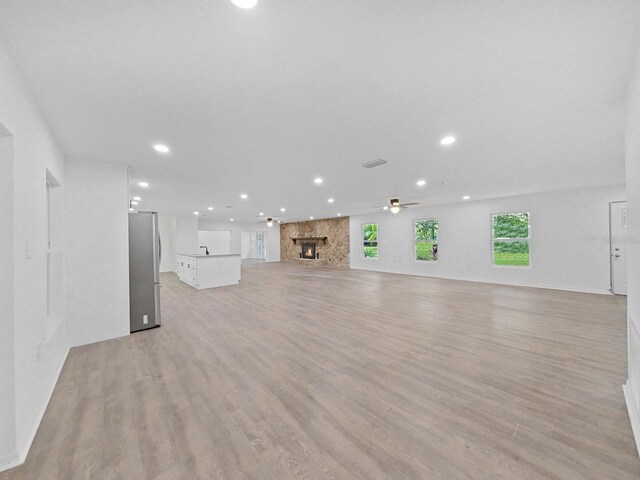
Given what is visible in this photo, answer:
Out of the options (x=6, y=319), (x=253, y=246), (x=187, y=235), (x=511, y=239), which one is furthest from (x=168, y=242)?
(x=511, y=239)

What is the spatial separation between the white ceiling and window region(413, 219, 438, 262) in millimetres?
5702

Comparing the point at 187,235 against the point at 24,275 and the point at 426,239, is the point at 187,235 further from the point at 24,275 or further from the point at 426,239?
the point at 24,275

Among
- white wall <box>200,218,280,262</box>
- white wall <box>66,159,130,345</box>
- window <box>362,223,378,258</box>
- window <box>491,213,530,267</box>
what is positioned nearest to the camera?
white wall <box>66,159,130,345</box>

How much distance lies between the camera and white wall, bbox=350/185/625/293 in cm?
609

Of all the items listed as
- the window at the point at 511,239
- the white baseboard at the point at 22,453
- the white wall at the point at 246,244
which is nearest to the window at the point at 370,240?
the window at the point at 511,239

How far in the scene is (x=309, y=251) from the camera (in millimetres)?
14578

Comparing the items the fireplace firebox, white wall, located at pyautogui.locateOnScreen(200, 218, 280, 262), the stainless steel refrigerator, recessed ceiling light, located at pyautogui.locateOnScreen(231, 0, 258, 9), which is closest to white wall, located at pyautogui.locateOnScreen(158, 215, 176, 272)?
A: white wall, located at pyautogui.locateOnScreen(200, 218, 280, 262)

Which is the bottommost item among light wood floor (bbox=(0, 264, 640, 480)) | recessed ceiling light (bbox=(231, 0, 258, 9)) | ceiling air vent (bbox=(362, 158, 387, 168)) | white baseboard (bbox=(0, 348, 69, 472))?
light wood floor (bbox=(0, 264, 640, 480))

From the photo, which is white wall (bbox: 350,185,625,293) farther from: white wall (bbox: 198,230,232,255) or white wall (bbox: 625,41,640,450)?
white wall (bbox: 198,230,232,255)

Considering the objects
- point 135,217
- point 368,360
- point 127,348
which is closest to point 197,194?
point 135,217

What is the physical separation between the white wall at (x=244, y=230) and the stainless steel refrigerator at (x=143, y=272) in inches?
385

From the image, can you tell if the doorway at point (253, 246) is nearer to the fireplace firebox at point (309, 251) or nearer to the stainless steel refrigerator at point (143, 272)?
the fireplace firebox at point (309, 251)

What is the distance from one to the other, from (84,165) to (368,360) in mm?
4402

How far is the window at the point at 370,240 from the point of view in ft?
37.2
